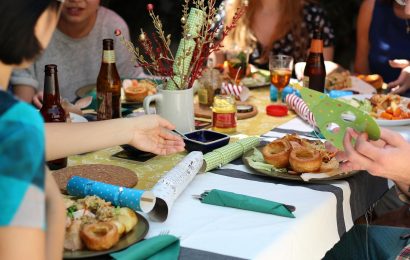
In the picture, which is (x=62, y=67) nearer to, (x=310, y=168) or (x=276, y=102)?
(x=276, y=102)

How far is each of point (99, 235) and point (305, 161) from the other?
0.68 metres

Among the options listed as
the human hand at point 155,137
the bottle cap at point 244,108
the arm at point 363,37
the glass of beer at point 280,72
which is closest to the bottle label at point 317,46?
the glass of beer at point 280,72

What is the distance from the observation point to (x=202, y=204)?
1529 mm

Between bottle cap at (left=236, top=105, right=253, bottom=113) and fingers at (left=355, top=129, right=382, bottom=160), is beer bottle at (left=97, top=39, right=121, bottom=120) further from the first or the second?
fingers at (left=355, top=129, right=382, bottom=160)

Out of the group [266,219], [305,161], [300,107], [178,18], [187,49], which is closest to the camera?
[266,219]

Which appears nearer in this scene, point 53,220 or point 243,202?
point 53,220

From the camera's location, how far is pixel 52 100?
6.12 ft

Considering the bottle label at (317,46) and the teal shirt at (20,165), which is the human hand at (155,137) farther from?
the bottle label at (317,46)

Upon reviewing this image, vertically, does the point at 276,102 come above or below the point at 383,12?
below

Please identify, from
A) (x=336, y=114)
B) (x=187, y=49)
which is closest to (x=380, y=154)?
(x=336, y=114)

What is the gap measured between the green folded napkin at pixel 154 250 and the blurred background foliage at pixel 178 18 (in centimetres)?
476

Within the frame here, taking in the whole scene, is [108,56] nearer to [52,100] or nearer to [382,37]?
[52,100]

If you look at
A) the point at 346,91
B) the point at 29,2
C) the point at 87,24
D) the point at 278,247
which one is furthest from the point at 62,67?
the point at 29,2

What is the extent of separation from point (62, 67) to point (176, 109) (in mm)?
1375
